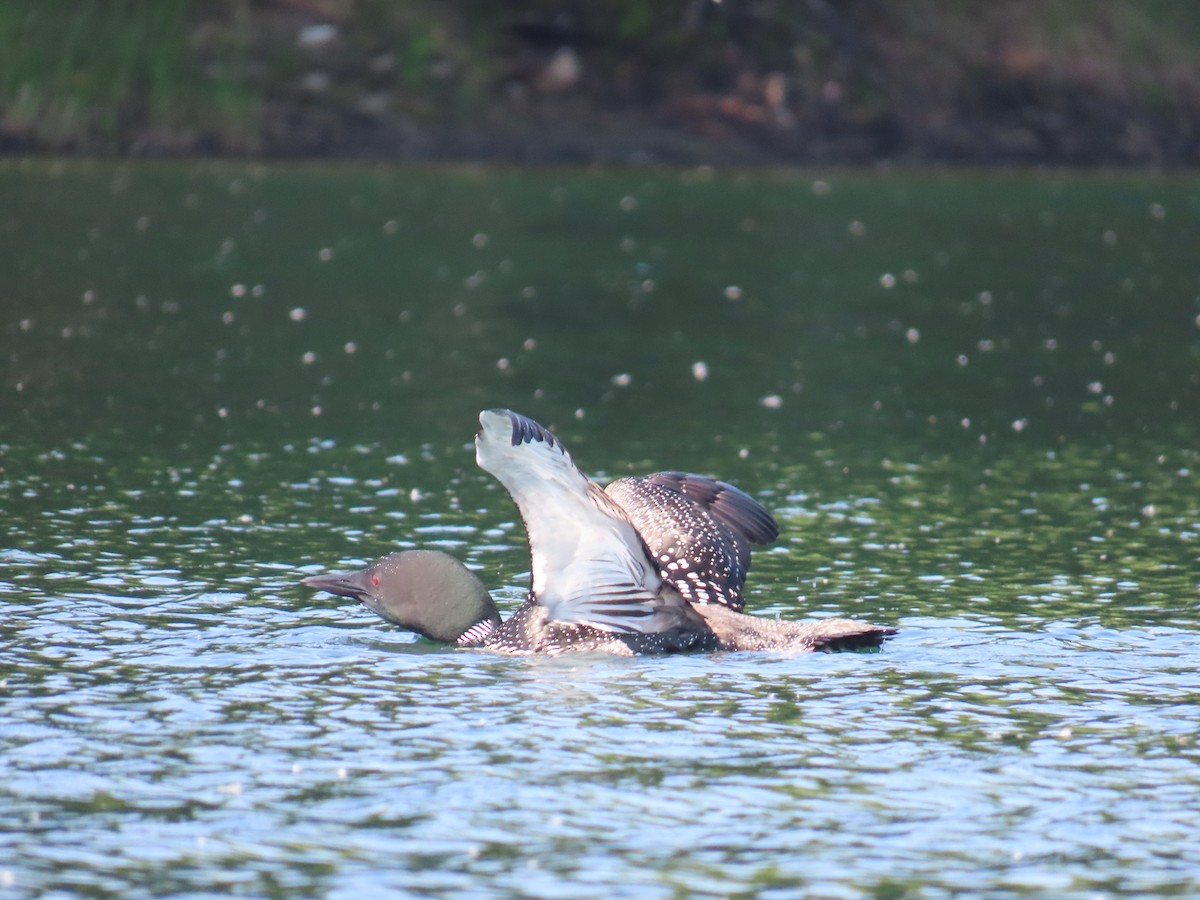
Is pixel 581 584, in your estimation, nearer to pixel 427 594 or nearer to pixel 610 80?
pixel 427 594

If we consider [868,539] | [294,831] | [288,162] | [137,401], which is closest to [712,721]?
[294,831]

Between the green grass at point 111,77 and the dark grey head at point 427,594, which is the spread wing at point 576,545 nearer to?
the dark grey head at point 427,594

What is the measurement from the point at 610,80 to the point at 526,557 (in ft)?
91.1

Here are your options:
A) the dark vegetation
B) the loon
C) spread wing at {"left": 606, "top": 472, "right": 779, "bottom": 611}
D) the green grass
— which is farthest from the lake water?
the dark vegetation

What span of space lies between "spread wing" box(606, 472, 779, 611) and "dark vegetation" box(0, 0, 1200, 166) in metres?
26.2

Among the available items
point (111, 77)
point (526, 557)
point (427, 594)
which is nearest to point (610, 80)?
point (111, 77)

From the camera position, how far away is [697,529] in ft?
36.0

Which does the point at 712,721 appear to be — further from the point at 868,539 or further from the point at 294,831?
the point at 868,539

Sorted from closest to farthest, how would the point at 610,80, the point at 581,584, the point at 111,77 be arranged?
the point at 581,584 < the point at 111,77 < the point at 610,80

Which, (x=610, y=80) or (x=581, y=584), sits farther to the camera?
(x=610, y=80)

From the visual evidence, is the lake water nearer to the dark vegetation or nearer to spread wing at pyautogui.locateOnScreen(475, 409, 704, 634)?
spread wing at pyautogui.locateOnScreen(475, 409, 704, 634)

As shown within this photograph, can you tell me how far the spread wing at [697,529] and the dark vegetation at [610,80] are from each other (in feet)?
86.1

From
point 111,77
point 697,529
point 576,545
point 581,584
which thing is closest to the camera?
point 576,545

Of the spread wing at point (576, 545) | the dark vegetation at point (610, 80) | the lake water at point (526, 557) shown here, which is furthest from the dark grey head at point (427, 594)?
the dark vegetation at point (610, 80)
